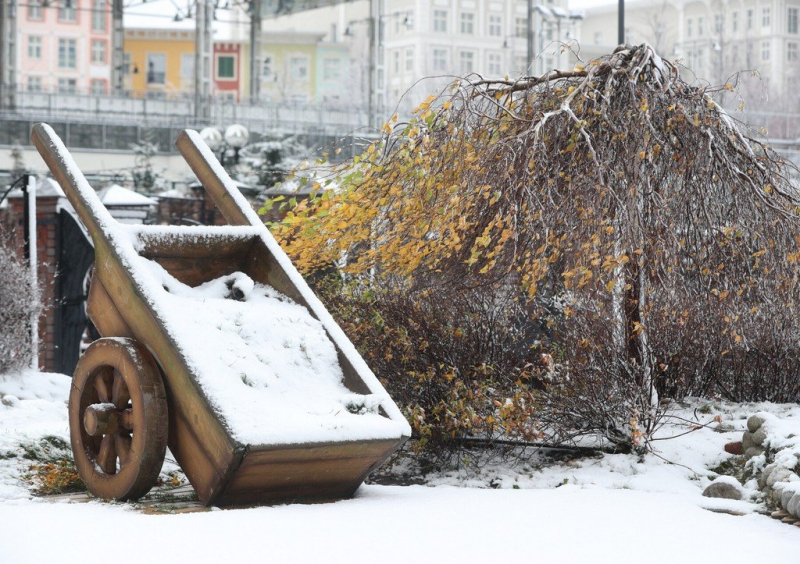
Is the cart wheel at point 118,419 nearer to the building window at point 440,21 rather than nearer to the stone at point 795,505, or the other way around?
the stone at point 795,505

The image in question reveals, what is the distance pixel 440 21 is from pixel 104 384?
73.5 metres

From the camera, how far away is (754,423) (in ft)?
20.6

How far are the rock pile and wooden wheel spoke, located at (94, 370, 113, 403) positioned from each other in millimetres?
3207

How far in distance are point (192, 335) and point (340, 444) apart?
84cm

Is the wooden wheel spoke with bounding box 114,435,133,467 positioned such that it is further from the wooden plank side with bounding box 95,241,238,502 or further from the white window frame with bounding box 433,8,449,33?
the white window frame with bounding box 433,8,449,33

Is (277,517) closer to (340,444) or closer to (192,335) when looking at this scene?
(340,444)

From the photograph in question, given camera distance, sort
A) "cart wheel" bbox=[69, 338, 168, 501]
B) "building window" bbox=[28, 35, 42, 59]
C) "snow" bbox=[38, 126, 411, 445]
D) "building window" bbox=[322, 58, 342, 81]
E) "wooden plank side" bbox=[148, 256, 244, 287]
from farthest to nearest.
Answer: "building window" bbox=[322, 58, 342, 81], "building window" bbox=[28, 35, 42, 59], "wooden plank side" bbox=[148, 256, 244, 287], "cart wheel" bbox=[69, 338, 168, 501], "snow" bbox=[38, 126, 411, 445]

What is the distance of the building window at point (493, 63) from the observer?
75938 mm

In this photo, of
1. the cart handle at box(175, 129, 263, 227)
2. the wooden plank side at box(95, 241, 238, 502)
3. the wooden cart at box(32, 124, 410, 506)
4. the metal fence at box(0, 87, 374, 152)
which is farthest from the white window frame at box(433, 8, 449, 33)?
the wooden plank side at box(95, 241, 238, 502)

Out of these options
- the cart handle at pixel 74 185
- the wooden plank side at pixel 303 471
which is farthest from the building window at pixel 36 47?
the wooden plank side at pixel 303 471

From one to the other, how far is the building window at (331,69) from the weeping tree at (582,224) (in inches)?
2805

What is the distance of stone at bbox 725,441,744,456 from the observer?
6.32m

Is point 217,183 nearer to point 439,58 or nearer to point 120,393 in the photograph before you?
point 120,393

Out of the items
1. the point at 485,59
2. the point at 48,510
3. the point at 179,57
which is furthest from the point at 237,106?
the point at 485,59
